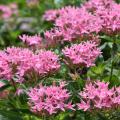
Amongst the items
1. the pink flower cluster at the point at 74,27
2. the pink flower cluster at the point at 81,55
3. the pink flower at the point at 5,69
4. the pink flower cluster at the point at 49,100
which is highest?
the pink flower cluster at the point at 74,27

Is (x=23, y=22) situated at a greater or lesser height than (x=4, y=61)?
lesser

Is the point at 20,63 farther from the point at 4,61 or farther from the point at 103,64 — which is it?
the point at 103,64

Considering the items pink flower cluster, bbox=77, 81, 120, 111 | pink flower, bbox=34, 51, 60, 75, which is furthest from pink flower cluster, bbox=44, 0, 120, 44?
pink flower cluster, bbox=77, 81, 120, 111

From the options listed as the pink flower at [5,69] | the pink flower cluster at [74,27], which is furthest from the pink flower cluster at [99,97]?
the pink flower cluster at [74,27]

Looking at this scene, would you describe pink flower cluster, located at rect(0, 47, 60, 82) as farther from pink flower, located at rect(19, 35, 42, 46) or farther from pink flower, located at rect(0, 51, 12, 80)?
pink flower, located at rect(19, 35, 42, 46)

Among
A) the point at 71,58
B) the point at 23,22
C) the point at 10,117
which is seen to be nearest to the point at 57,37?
the point at 71,58

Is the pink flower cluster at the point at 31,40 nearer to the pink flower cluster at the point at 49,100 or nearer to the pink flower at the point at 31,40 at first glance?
the pink flower at the point at 31,40
